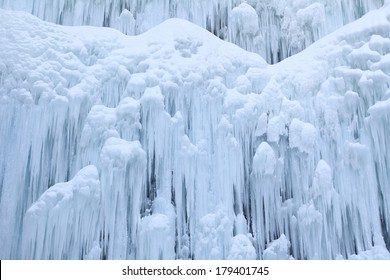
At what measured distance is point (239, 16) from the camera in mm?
5379

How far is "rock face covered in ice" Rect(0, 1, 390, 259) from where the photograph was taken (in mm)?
4227

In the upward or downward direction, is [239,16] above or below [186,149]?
above

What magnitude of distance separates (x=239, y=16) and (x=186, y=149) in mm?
1880

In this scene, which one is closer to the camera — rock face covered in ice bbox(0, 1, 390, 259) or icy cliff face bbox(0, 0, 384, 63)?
rock face covered in ice bbox(0, 1, 390, 259)

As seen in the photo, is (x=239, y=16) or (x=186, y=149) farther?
(x=239, y=16)

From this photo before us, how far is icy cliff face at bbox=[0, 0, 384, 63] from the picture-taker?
17.4 ft

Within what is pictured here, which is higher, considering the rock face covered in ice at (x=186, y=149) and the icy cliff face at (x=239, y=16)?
the icy cliff face at (x=239, y=16)

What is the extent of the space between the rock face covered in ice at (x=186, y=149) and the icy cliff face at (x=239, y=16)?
1.61 ft

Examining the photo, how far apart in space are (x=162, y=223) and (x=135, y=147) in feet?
2.53

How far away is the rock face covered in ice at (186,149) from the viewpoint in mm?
4227

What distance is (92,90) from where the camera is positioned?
460cm

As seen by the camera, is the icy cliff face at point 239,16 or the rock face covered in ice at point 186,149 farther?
the icy cliff face at point 239,16

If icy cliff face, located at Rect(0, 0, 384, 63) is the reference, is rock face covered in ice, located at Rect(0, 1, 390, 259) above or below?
below

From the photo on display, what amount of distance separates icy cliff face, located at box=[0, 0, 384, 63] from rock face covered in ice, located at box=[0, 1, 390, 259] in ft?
1.61
